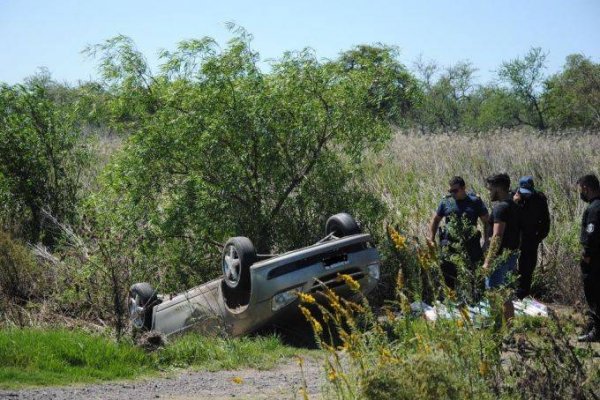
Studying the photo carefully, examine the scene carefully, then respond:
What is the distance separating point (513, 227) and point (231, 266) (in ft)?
10.8

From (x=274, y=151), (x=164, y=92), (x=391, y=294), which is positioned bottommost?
(x=391, y=294)

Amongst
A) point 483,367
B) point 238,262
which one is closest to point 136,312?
point 238,262

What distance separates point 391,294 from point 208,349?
423 cm

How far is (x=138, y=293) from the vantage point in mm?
11102

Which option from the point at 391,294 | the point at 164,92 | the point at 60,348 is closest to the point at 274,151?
the point at 164,92

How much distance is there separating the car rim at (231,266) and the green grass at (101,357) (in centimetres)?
78

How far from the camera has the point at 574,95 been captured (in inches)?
1543

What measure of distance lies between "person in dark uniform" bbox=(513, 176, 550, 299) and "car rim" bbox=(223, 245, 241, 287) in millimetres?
3440

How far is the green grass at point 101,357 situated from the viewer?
25.4 ft

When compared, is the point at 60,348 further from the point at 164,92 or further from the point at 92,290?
the point at 164,92

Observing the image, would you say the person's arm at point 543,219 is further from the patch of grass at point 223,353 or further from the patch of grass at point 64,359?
the patch of grass at point 64,359

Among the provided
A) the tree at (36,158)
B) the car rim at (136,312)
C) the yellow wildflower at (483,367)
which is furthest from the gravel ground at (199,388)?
the tree at (36,158)

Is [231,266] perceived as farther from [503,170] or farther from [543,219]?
[503,170]

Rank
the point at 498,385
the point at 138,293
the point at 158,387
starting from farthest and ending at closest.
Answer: the point at 138,293
the point at 158,387
the point at 498,385
